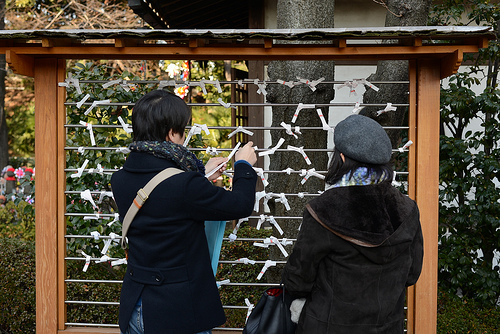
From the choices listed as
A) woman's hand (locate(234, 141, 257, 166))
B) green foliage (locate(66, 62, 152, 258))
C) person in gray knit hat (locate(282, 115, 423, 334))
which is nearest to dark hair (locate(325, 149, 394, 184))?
person in gray knit hat (locate(282, 115, 423, 334))

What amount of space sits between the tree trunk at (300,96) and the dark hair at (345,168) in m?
2.34

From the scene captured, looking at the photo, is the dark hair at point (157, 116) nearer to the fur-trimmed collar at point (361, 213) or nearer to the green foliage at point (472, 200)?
the fur-trimmed collar at point (361, 213)

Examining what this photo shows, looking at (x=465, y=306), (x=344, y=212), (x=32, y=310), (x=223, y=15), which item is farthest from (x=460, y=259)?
(x=223, y=15)

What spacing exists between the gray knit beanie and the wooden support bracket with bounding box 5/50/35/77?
79.2 inches

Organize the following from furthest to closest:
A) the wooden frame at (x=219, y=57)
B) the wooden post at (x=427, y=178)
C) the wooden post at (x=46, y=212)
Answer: the wooden post at (x=46, y=212) < the wooden post at (x=427, y=178) < the wooden frame at (x=219, y=57)

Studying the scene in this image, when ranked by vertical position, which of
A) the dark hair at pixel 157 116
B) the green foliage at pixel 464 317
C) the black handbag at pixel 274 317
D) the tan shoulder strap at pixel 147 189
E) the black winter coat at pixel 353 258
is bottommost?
the green foliage at pixel 464 317

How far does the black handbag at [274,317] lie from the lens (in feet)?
7.20

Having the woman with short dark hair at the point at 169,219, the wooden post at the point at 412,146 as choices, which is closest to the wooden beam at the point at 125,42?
the woman with short dark hair at the point at 169,219

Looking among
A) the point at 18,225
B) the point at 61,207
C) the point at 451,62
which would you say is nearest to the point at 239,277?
the point at 61,207

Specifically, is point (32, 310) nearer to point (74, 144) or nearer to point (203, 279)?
point (74, 144)

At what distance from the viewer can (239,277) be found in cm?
519

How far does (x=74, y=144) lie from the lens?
4.52m

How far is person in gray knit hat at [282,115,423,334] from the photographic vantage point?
1.98 m

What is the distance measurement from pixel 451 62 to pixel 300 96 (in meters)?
1.63
